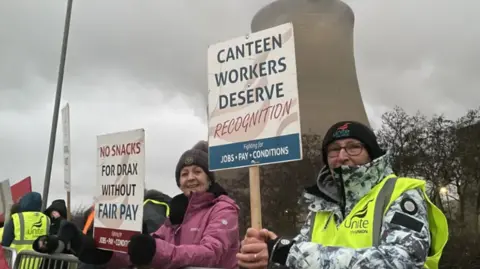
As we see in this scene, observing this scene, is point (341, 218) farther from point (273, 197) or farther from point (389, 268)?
point (273, 197)

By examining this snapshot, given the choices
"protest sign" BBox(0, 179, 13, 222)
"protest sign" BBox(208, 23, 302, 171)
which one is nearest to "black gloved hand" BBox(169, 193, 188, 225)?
"protest sign" BBox(208, 23, 302, 171)

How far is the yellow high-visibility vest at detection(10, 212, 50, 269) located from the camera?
18.5ft

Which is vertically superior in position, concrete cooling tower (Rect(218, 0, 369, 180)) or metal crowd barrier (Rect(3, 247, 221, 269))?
concrete cooling tower (Rect(218, 0, 369, 180))

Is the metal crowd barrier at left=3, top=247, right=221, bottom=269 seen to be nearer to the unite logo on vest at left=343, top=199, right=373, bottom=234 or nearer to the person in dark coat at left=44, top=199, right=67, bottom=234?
the person in dark coat at left=44, top=199, right=67, bottom=234

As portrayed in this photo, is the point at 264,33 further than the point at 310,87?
No

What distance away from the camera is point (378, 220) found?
2.25 meters

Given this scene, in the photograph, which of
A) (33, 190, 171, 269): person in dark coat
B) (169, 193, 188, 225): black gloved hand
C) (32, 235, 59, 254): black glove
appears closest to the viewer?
(33, 190, 171, 269): person in dark coat

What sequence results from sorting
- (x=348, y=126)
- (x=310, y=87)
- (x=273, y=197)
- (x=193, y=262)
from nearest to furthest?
1. (x=348, y=126)
2. (x=193, y=262)
3. (x=273, y=197)
4. (x=310, y=87)

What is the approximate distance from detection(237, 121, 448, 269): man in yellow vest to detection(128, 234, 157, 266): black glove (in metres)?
Result: 0.73

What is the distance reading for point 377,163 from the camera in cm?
244

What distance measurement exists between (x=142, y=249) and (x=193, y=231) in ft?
1.57

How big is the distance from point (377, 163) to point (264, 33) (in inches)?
34.5

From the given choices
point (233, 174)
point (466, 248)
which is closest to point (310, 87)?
point (233, 174)

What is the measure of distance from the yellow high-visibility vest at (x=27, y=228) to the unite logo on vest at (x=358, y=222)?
415cm
